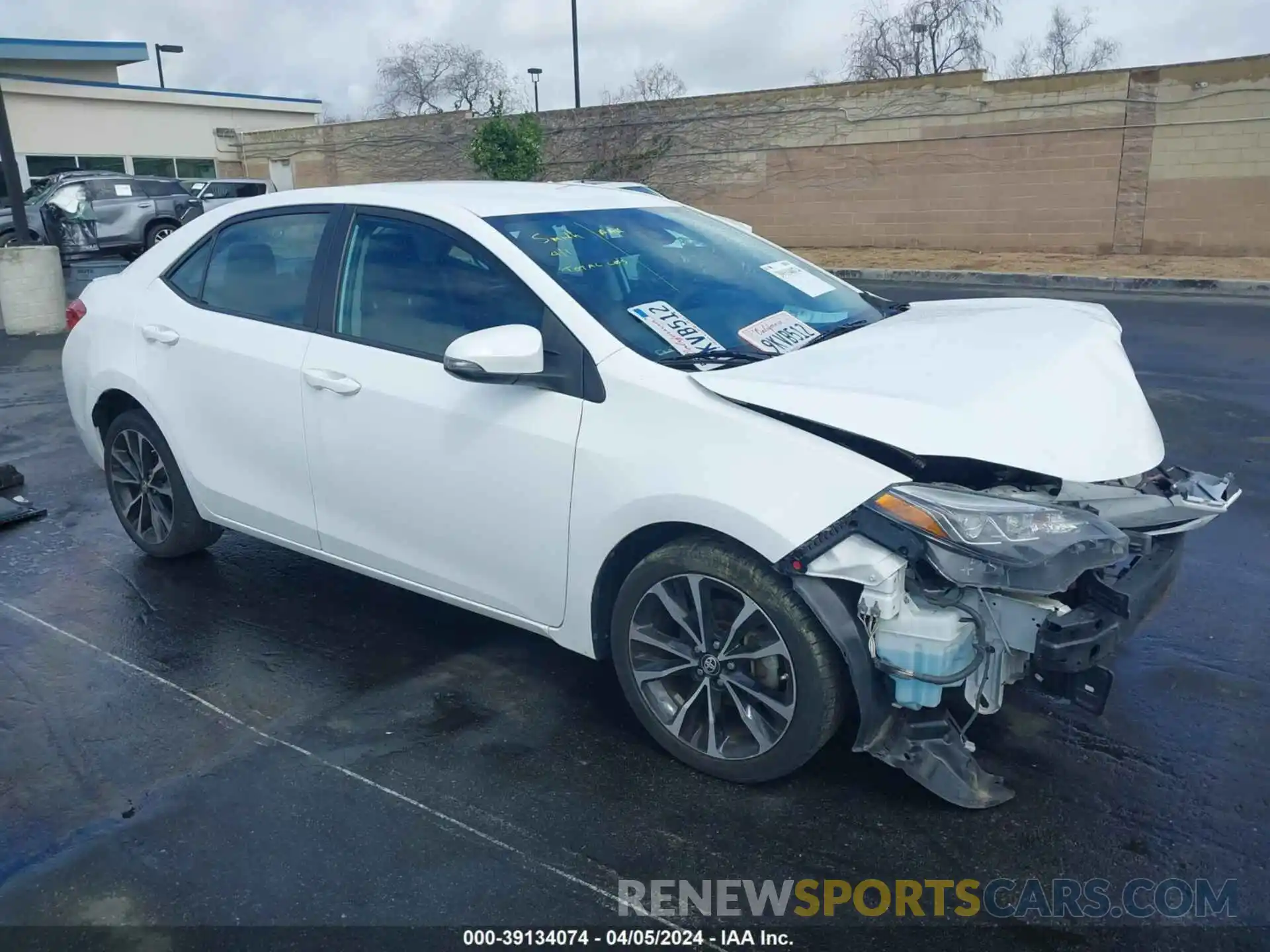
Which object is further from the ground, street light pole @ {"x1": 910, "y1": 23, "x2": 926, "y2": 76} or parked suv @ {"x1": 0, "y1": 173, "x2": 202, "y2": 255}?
street light pole @ {"x1": 910, "y1": 23, "x2": 926, "y2": 76}

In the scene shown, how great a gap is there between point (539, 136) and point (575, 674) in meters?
22.2

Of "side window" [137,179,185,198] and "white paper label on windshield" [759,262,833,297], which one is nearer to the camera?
"white paper label on windshield" [759,262,833,297]

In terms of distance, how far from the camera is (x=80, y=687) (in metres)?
→ 4.02

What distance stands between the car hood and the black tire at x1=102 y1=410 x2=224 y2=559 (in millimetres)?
2821

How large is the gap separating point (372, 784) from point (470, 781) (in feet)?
0.99

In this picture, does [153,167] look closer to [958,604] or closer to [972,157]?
[972,157]

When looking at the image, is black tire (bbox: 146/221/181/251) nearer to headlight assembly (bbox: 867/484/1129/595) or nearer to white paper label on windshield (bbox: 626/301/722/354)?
white paper label on windshield (bbox: 626/301/722/354)

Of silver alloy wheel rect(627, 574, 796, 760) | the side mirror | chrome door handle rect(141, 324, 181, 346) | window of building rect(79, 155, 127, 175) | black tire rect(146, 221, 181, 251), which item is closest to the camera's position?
silver alloy wheel rect(627, 574, 796, 760)

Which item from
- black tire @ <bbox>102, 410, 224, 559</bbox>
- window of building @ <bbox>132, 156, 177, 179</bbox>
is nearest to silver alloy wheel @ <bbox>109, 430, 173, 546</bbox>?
black tire @ <bbox>102, 410, 224, 559</bbox>

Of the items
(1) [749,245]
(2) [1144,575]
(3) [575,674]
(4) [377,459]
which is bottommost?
(3) [575,674]

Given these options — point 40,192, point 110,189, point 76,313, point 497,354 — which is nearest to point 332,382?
point 497,354

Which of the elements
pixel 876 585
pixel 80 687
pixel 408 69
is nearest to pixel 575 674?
pixel 876 585

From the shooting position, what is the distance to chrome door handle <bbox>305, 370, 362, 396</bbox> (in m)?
3.88

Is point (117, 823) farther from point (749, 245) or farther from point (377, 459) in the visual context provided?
point (749, 245)
